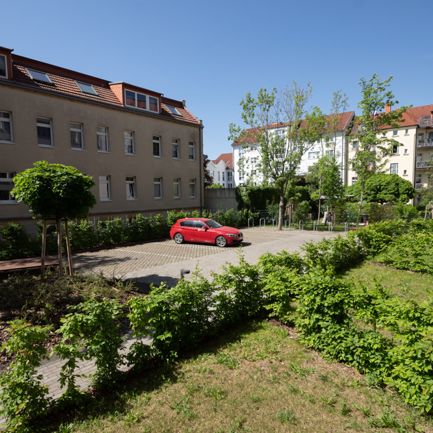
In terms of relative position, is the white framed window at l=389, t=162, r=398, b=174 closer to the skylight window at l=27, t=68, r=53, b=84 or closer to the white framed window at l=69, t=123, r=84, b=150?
the white framed window at l=69, t=123, r=84, b=150

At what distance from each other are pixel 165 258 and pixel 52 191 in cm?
700

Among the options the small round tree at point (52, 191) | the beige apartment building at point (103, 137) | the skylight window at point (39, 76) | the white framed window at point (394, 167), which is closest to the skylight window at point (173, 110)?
the beige apartment building at point (103, 137)

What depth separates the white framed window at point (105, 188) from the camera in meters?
22.6

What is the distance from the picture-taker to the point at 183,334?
5434 mm

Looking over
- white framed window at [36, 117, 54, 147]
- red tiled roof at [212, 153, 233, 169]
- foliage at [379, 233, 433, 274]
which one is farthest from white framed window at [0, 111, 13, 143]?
red tiled roof at [212, 153, 233, 169]

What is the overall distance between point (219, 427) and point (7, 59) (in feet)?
69.0

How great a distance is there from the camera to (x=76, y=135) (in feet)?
69.3

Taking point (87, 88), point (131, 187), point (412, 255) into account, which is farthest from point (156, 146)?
point (412, 255)

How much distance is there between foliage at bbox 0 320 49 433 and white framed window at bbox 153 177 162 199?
75.0ft

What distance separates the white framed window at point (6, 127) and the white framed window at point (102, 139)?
5374mm

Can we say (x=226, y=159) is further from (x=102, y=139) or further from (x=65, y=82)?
(x=65, y=82)

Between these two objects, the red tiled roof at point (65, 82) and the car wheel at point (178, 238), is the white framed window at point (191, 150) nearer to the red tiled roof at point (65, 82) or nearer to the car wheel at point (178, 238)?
the red tiled roof at point (65, 82)

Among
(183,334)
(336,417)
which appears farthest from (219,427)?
(183,334)

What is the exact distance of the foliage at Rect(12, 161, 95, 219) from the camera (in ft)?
28.2
